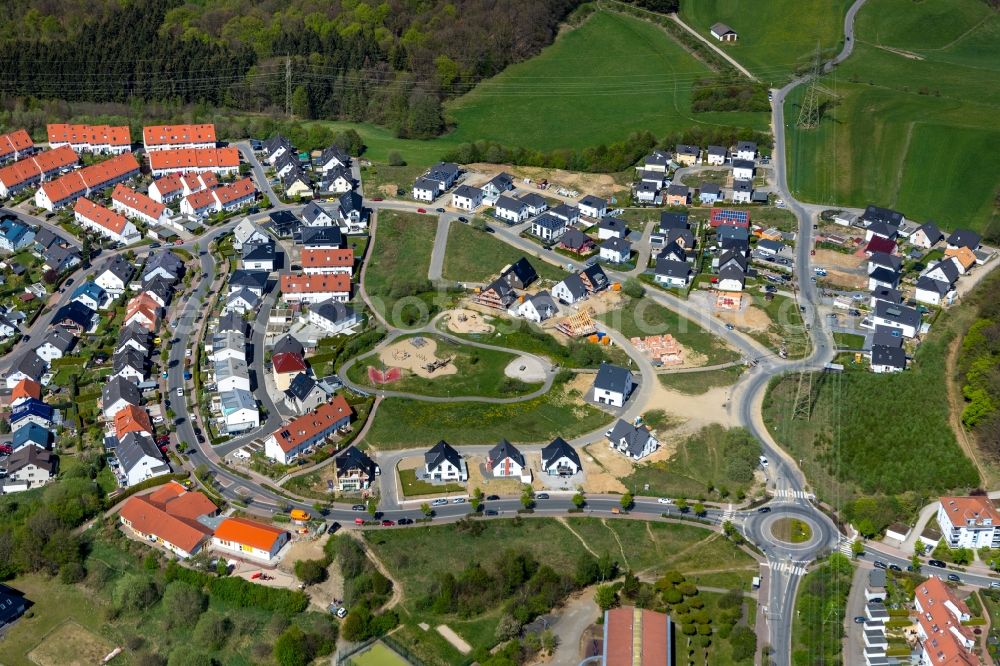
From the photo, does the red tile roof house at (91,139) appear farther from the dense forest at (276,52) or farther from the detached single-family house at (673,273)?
the detached single-family house at (673,273)

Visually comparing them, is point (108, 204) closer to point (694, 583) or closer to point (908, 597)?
point (694, 583)

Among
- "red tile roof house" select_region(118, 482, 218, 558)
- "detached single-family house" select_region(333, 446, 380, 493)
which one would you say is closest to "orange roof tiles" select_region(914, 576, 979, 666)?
"detached single-family house" select_region(333, 446, 380, 493)

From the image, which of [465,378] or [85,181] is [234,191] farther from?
[465,378]

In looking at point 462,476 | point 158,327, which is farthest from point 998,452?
point 158,327

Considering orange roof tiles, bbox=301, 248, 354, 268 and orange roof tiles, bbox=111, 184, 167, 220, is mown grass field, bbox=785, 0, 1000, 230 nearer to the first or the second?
orange roof tiles, bbox=301, 248, 354, 268

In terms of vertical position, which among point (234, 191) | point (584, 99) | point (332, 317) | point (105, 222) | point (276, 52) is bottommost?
point (332, 317)

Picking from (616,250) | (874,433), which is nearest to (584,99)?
(616,250)
